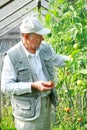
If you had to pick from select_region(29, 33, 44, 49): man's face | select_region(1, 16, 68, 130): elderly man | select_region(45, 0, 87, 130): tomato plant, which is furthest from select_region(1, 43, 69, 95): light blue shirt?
select_region(45, 0, 87, 130): tomato plant

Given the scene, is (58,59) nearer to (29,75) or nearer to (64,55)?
(64,55)

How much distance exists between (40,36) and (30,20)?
0.55 ft

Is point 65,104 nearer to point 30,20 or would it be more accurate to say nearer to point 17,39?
point 30,20

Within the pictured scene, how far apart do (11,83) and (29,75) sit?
0.70 ft

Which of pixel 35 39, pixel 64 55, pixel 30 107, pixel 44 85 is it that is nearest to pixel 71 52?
pixel 44 85

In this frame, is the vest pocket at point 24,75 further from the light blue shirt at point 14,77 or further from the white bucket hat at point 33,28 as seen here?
the white bucket hat at point 33,28

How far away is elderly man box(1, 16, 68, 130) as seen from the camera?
314 cm

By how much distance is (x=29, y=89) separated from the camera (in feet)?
10.2

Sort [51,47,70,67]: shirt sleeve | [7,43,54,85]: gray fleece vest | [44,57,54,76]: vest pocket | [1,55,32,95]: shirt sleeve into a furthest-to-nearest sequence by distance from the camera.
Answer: [51,47,70,67]: shirt sleeve → [44,57,54,76]: vest pocket → [7,43,54,85]: gray fleece vest → [1,55,32,95]: shirt sleeve

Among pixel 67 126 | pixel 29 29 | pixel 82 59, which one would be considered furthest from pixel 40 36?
pixel 67 126

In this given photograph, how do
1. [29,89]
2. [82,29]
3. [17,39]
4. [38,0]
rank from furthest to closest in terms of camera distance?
[17,39], [38,0], [29,89], [82,29]

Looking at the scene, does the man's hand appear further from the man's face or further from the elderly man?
the man's face

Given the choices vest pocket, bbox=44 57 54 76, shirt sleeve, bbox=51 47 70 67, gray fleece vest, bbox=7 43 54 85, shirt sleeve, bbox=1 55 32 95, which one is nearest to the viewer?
shirt sleeve, bbox=1 55 32 95

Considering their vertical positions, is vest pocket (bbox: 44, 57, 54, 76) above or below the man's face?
below
